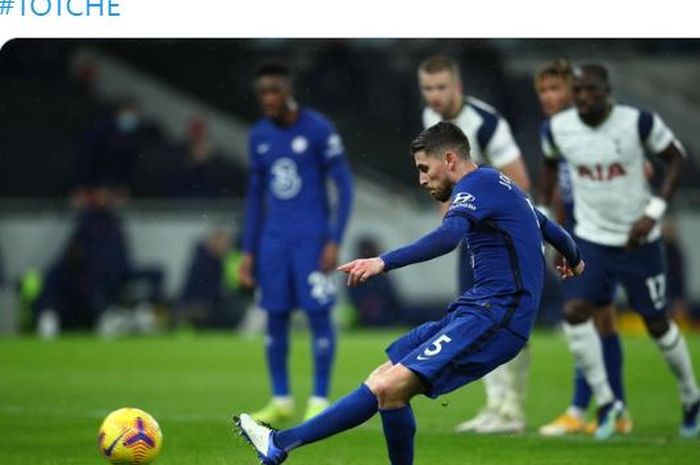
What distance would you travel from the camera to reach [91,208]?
22328 mm

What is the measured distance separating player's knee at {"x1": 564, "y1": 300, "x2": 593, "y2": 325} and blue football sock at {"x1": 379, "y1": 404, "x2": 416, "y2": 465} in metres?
3.20

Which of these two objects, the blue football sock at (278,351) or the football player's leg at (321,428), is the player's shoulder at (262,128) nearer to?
the blue football sock at (278,351)

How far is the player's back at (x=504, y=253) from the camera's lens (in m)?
7.88

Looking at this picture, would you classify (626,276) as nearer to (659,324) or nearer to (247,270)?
(659,324)

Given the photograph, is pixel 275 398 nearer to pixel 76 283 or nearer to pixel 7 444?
pixel 7 444

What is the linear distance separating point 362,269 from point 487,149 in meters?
4.02

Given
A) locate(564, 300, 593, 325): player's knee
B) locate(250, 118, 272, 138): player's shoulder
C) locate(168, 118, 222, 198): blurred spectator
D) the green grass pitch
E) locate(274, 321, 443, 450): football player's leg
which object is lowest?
the green grass pitch

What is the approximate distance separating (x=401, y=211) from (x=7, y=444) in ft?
46.4

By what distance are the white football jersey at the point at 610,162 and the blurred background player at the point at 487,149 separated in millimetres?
335

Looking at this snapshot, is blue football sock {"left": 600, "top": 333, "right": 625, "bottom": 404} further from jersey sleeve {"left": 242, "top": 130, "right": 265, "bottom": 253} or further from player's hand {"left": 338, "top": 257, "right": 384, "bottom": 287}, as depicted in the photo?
player's hand {"left": 338, "top": 257, "right": 384, "bottom": 287}

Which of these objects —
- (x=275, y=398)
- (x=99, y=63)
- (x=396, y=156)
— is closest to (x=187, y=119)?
(x=99, y=63)

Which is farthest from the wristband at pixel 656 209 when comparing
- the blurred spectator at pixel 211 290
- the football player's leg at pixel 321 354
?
the blurred spectator at pixel 211 290

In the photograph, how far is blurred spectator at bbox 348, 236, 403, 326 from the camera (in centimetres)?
2284

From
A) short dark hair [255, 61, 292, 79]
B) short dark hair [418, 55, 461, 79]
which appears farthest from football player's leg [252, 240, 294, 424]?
short dark hair [418, 55, 461, 79]
